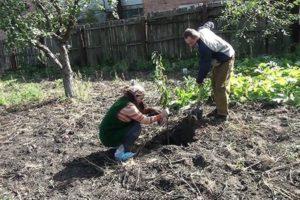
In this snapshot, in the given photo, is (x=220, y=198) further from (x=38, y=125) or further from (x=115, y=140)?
(x=38, y=125)

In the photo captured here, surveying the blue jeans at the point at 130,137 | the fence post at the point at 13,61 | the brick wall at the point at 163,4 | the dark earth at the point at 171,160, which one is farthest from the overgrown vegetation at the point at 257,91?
the brick wall at the point at 163,4

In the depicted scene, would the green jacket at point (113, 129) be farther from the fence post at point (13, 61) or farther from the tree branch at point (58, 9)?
the fence post at point (13, 61)

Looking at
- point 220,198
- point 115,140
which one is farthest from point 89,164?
point 220,198

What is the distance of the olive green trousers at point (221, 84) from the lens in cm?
677

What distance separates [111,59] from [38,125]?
22.2 ft

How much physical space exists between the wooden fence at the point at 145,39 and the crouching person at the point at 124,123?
23.5 feet

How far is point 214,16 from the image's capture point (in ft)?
42.7

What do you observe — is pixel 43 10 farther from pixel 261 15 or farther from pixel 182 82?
pixel 261 15

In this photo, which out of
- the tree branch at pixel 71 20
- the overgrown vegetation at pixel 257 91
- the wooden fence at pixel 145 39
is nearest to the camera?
the overgrown vegetation at pixel 257 91

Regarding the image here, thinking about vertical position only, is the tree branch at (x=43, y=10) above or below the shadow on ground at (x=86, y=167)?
above

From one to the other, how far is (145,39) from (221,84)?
7.32m

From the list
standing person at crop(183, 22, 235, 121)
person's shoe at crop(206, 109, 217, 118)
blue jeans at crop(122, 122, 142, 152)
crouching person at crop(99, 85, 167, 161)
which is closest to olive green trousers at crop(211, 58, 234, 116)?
standing person at crop(183, 22, 235, 121)

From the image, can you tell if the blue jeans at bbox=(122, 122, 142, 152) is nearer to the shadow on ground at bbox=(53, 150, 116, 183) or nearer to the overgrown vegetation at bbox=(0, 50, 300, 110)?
the shadow on ground at bbox=(53, 150, 116, 183)

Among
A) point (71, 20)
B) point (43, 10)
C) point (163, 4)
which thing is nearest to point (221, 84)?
point (71, 20)
